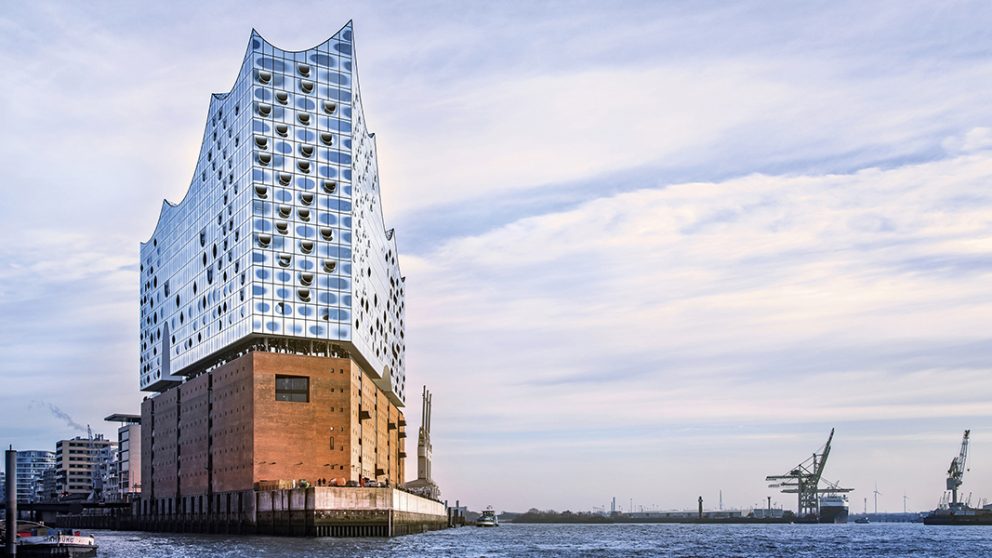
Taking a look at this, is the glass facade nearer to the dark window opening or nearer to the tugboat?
the dark window opening

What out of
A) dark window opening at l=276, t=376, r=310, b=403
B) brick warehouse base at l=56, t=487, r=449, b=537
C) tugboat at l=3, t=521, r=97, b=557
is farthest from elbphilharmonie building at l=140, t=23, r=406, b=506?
tugboat at l=3, t=521, r=97, b=557

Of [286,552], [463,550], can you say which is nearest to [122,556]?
[286,552]

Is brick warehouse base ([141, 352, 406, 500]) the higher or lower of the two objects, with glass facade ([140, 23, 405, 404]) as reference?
lower

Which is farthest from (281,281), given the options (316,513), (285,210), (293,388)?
(316,513)

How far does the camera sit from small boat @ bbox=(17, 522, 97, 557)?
206 feet

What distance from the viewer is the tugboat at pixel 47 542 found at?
62.8 m

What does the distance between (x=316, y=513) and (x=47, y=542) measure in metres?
39.6

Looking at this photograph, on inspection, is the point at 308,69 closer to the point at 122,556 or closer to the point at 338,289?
the point at 338,289

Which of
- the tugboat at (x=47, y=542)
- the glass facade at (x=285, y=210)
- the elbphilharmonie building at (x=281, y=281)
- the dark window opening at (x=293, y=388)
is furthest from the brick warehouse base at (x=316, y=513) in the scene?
the tugboat at (x=47, y=542)

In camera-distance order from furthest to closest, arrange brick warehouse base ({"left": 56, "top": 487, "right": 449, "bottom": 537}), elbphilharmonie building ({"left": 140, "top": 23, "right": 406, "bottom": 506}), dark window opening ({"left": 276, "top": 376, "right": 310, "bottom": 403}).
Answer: elbphilharmonie building ({"left": 140, "top": 23, "right": 406, "bottom": 506})
dark window opening ({"left": 276, "top": 376, "right": 310, "bottom": 403})
brick warehouse base ({"left": 56, "top": 487, "right": 449, "bottom": 537})

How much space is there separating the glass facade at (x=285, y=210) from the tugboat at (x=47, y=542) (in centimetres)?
5371

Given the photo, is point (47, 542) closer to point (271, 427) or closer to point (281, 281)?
point (271, 427)

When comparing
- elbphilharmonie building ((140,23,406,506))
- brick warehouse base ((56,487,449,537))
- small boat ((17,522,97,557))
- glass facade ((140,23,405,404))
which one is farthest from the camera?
glass facade ((140,23,405,404))

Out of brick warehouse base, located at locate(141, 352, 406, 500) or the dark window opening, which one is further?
the dark window opening
